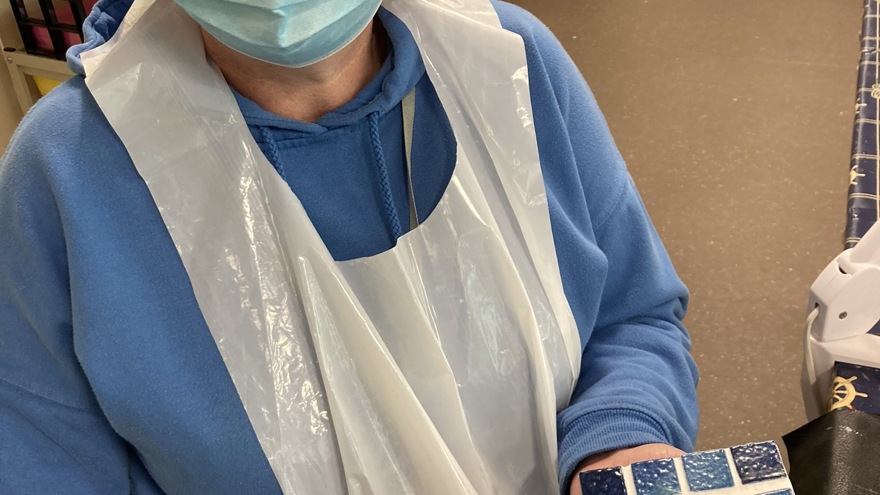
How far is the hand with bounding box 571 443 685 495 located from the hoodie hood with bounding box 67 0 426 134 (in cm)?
40

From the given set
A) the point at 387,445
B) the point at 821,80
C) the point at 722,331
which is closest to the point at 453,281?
the point at 387,445

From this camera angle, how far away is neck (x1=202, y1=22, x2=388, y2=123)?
0.72 metres

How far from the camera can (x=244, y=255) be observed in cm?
70

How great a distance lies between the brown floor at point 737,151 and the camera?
1.83 metres

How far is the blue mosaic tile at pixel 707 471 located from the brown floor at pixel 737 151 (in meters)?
1.18

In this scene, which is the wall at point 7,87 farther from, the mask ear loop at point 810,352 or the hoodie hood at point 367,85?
the mask ear loop at point 810,352

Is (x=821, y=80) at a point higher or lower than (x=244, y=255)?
lower

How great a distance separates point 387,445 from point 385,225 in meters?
0.21

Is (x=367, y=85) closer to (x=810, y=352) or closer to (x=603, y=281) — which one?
(x=603, y=281)

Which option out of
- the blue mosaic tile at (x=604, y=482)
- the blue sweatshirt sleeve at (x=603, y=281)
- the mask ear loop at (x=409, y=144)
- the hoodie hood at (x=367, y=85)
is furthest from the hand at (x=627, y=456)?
the hoodie hood at (x=367, y=85)

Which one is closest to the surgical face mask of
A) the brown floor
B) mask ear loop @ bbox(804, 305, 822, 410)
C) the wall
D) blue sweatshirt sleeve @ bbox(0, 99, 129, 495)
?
blue sweatshirt sleeve @ bbox(0, 99, 129, 495)

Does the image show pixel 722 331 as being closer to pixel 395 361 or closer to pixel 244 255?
pixel 395 361

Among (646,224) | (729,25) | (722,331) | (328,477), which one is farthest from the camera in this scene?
(729,25)

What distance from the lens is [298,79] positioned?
2.38 ft
